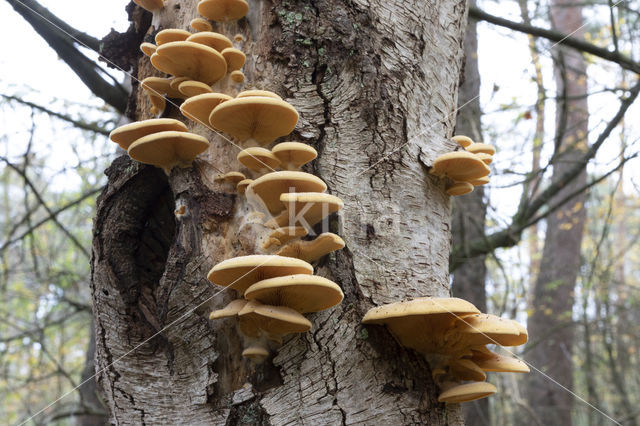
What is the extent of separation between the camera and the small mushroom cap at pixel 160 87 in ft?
8.43

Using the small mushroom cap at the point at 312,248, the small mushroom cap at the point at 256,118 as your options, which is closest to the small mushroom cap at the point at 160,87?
the small mushroom cap at the point at 256,118

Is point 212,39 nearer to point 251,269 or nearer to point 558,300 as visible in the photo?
point 251,269

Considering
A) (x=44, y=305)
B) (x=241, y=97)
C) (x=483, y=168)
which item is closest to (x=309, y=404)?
(x=241, y=97)

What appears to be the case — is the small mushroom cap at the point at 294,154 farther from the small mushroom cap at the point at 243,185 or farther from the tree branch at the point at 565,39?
the tree branch at the point at 565,39

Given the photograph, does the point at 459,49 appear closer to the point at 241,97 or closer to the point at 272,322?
the point at 241,97

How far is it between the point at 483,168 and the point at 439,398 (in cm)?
115

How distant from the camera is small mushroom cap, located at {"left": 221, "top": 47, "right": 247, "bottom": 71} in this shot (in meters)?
2.42

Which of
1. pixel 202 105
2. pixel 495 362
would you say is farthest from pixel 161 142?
pixel 495 362

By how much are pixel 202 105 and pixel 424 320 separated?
4.62 feet

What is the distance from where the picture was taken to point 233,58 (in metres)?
2.47

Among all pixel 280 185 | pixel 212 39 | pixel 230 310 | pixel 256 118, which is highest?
pixel 212 39

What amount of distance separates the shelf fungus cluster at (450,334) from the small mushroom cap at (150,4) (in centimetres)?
220

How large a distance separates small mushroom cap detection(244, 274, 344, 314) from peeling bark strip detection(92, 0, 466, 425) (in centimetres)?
A: 13

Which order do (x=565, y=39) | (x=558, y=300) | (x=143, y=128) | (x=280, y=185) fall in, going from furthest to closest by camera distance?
(x=558, y=300), (x=565, y=39), (x=143, y=128), (x=280, y=185)
